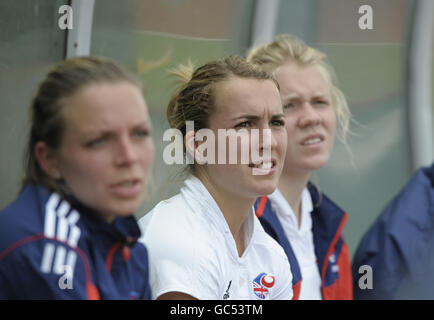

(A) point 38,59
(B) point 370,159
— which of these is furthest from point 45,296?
(B) point 370,159

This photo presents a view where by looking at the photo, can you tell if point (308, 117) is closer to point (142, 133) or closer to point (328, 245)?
point (328, 245)

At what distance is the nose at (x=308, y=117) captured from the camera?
2.66 metres

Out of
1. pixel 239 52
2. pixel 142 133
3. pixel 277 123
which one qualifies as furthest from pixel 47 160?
pixel 239 52

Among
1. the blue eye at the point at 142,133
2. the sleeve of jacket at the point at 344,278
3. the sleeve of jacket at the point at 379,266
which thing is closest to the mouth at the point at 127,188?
the blue eye at the point at 142,133

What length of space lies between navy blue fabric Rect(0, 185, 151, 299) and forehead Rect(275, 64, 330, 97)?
4.11ft

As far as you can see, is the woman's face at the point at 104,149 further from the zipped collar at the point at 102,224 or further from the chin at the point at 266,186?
the chin at the point at 266,186

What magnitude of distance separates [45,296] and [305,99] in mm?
1544

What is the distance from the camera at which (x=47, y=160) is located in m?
1.53

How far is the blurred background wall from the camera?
2.30 m

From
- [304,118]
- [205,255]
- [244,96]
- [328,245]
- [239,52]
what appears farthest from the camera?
[239,52]

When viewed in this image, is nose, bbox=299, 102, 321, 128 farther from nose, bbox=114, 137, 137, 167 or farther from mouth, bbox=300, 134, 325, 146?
nose, bbox=114, 137, 137, 167

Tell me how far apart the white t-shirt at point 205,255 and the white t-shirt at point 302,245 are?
378 mm

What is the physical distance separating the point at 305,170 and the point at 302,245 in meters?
0.30

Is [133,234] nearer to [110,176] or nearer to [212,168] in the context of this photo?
[110,176]
